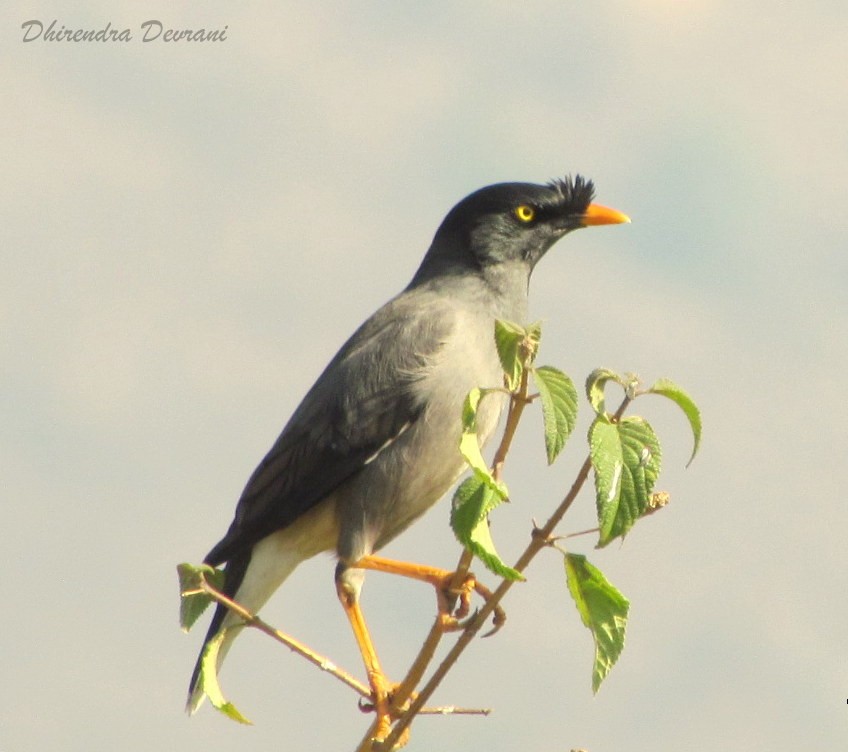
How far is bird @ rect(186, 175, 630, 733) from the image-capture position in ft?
18.4

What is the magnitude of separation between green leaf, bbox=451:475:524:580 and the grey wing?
2.67 metres

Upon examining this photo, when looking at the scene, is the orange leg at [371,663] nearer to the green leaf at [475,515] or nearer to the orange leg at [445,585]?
the orange leg at [445,585]

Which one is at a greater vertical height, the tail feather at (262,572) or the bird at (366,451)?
the bird at (366,451)

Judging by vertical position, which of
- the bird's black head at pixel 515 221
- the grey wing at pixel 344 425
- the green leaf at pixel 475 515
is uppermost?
the bird's black head at pixel 515 221

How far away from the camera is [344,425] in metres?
5.72

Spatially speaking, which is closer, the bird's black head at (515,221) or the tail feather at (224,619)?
the tail feather at (224,619)

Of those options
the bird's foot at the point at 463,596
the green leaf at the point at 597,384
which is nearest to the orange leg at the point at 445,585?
the bird's foot at the point at 463,596

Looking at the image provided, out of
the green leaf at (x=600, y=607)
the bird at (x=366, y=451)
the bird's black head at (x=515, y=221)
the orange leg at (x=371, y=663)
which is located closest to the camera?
the green leaf at (x=600, y=607)

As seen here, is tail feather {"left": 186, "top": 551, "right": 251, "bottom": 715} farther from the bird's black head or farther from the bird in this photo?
the bird's black head

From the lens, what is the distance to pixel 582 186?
21.5 feet

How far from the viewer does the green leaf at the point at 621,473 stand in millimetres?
2730

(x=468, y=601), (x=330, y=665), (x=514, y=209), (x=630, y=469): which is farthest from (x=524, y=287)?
(x=630, y=469)

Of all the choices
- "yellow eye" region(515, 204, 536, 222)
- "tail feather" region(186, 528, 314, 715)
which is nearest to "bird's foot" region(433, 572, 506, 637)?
"tail feather" region(186, 528, 314, 715)

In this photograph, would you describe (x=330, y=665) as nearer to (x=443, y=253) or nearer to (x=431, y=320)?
(x=431, y=320)
